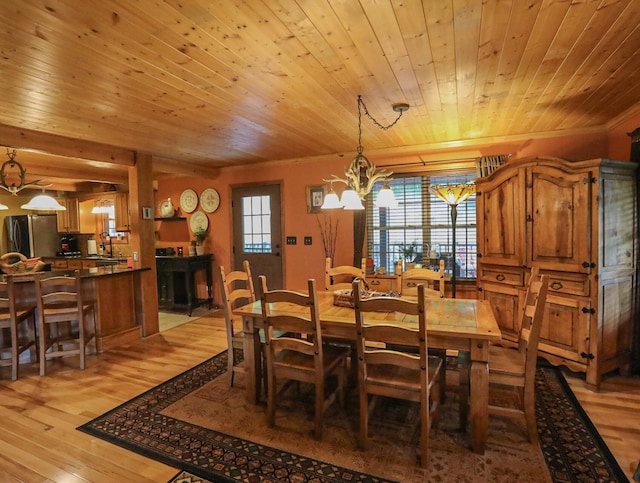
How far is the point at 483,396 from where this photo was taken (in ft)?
6.86

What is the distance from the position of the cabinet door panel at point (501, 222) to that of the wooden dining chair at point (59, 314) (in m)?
4.11

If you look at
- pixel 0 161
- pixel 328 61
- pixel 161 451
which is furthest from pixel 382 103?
pixel 0 161

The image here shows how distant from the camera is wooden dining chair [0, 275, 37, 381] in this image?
327 centimetres

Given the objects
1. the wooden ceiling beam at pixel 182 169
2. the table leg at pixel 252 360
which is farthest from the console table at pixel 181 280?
the table leg at pixel 252 360

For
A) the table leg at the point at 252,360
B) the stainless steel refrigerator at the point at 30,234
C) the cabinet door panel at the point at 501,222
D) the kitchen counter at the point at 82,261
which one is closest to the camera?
the table leg at the point at 252,360

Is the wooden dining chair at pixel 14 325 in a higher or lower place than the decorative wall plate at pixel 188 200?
lower

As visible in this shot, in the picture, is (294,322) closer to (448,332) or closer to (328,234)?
(448,332)

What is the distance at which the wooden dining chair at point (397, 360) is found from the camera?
192 centimetres

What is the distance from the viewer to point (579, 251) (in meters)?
3.01

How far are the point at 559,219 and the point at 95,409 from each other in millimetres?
4106

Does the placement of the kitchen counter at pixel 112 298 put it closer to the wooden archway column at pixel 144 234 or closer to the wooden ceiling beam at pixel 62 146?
the wooden archway column at pixel 144 234

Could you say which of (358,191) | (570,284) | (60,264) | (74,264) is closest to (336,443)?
(358,191)

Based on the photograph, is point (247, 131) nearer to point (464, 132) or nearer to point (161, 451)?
point (464, 132)

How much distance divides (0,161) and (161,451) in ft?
15.9
